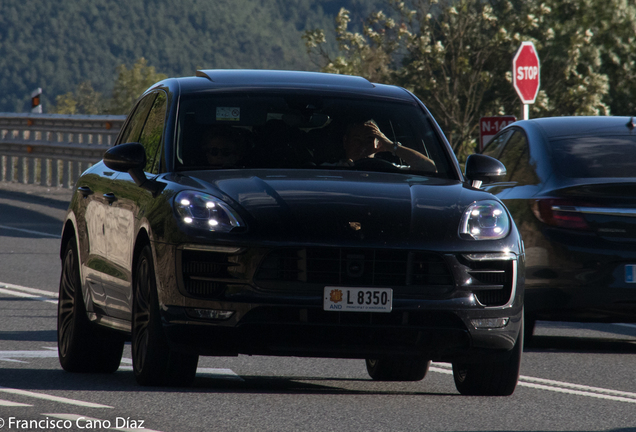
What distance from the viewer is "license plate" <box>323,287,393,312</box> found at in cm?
604

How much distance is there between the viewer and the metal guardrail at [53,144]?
24.6 meters

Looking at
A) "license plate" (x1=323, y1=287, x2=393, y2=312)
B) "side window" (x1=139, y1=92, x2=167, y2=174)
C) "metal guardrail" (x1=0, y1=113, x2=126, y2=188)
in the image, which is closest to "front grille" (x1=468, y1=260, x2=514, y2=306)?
"license plate" (x1=323, y1=287, x2=393, y2=312)

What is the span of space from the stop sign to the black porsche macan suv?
12.0 m

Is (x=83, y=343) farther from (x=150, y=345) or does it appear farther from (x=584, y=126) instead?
(x=584, y=126)

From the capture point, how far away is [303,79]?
764 cm

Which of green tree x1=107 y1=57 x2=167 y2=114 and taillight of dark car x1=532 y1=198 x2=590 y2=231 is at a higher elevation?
taillight of dark car x1=532 y1=198 x2=590 y2=231

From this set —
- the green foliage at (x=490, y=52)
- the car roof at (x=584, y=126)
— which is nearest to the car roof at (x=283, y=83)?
the car roof at (x=584, y=126)

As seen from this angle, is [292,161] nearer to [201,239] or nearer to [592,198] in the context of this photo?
[201,239]

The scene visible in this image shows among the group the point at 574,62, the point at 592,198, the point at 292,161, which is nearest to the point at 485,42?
the point at 574,62

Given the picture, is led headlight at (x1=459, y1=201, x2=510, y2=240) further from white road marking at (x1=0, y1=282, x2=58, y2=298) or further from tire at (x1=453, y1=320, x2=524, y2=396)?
white road marking at (x1=0, y1=282, x2=58, y2=298)

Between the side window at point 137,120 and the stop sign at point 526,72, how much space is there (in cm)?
1147

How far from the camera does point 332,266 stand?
6051 mm

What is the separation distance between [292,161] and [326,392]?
120cm

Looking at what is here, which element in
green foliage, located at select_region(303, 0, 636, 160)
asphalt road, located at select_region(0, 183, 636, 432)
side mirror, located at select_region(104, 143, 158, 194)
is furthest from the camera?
green foliage, located at select_region(303, 0, 636, 160)
